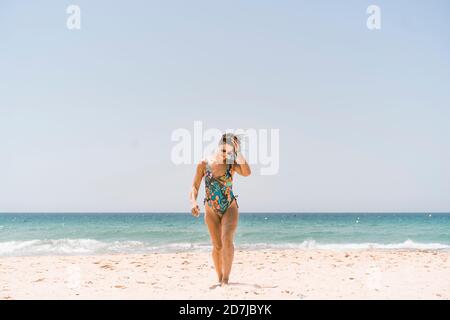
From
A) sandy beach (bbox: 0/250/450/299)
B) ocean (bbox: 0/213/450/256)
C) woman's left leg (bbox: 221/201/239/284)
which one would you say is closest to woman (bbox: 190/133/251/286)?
woman's left leg (bbox: 221/201/239/284)

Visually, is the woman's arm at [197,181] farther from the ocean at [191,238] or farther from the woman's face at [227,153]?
the ocean at [191,238]

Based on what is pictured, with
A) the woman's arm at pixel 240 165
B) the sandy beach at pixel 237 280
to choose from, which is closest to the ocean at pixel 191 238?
the sandy beach at pixel 237 280

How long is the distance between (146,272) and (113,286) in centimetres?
160

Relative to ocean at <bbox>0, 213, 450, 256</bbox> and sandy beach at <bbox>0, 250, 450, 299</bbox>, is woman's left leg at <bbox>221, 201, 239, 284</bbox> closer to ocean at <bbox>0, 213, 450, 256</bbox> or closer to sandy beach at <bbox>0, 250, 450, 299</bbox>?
sandy beach at <bbox>0, 250, 450, 299</bbox>

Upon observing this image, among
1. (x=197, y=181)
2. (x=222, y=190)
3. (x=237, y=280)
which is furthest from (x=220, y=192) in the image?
(x=237, y=280)

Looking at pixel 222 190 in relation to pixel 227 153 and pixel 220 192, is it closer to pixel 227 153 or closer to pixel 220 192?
pixel 220 192

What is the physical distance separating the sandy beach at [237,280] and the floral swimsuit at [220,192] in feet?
3.68

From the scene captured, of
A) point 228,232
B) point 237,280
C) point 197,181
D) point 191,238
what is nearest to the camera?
point 228,232

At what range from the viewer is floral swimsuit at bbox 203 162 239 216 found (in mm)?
5766

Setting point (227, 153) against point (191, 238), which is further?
point (191, 238)

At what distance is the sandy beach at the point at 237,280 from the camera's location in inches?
221

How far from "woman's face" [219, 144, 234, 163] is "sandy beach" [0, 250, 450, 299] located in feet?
5.76

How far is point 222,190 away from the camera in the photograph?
5773 mm

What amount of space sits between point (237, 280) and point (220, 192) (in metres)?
1.83
